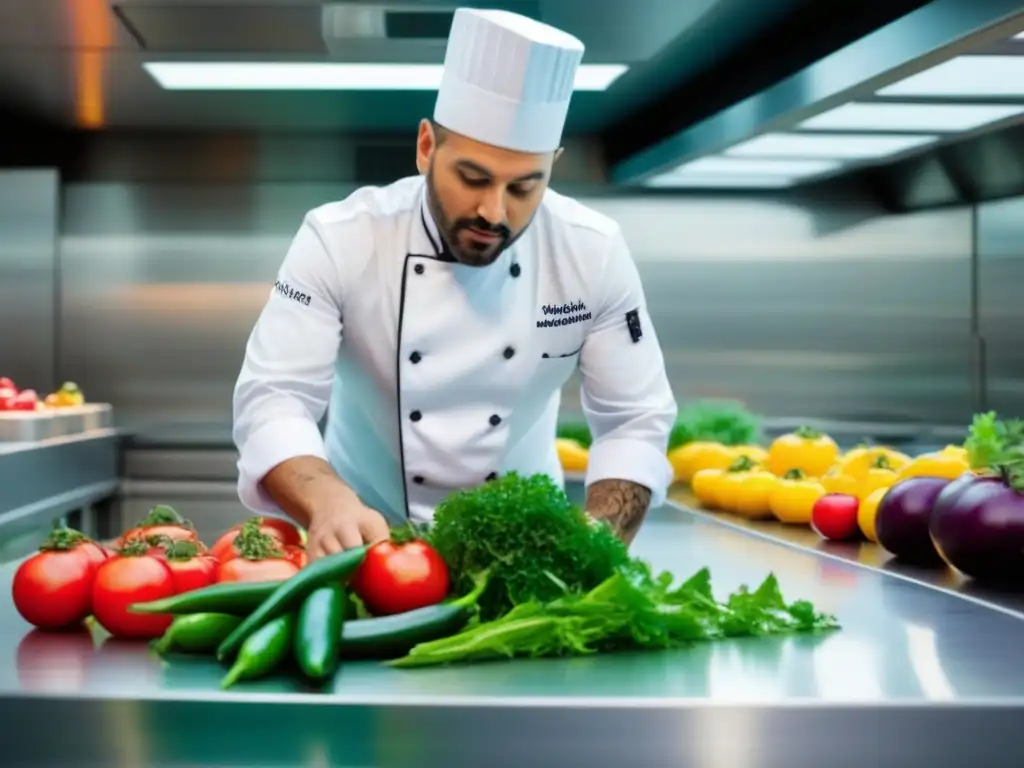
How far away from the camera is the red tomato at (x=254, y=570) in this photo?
4.33 feet

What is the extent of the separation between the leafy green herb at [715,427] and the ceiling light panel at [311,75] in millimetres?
928

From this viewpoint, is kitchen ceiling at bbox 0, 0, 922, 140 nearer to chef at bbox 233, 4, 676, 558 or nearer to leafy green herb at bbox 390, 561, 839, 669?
chef at bbox 233, 4, 676, 558

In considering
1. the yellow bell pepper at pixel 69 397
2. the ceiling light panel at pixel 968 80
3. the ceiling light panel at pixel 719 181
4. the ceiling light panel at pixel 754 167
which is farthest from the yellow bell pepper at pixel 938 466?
the yellow bell pepper at pixel 69 397

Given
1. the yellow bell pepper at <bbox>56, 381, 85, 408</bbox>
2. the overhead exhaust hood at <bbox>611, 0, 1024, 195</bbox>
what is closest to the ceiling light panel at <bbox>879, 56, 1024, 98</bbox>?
the overhead exhaust hood at <bbox>611, 0, 1024, 195</bbox>

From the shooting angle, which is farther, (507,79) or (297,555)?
(507,79)

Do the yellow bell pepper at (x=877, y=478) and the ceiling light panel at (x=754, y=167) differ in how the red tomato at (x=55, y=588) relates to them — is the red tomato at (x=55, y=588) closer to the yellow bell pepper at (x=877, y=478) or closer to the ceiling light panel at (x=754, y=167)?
the yellow bell pepper at (x=877, y=478)

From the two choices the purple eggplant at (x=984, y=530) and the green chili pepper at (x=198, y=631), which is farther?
the purple eggplant at (x=984, y=530)

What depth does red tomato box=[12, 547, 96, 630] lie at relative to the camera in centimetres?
133

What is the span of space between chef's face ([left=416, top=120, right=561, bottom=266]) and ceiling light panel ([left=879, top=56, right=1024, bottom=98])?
83 cm

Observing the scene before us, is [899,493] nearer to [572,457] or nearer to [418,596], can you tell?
[418,596]

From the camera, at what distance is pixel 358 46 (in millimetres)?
3084

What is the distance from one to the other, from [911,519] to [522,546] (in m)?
0.98

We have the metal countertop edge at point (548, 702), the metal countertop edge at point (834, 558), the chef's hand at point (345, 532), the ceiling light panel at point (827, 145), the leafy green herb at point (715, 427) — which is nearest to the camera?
the metal countertop edge at point (548, 702)

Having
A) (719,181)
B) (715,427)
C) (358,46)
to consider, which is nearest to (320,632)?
(358,46)
